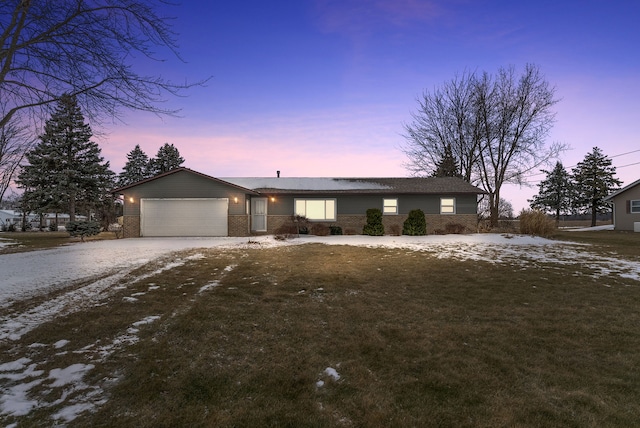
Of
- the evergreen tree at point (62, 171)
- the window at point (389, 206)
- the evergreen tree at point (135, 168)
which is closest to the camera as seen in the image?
the window at point (389, 206)

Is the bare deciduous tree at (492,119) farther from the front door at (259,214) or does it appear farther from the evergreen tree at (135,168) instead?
the evergreen tree at (135,168)

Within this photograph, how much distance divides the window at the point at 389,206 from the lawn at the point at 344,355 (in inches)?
589

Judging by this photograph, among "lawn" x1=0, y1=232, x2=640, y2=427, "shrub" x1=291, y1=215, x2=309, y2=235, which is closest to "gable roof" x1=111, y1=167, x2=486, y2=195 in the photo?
"shrub" x1=291, y1=215, x2=309, y2=235

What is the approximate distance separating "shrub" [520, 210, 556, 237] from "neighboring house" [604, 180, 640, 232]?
15.2 m

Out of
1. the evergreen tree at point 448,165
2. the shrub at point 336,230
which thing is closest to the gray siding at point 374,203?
the shrub at point 336,230

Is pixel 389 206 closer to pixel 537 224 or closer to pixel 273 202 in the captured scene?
pixel 273 202

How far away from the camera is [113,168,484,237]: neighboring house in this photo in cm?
2011

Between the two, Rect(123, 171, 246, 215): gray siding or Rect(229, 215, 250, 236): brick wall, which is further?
Rect(229, 215, 250, 236): brick wall

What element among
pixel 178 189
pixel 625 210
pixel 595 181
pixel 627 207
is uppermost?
pixel 595 181

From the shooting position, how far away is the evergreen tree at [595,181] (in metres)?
44.3

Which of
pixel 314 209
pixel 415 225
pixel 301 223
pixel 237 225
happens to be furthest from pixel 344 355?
pixel 314 209

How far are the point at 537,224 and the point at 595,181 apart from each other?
37.8 meters

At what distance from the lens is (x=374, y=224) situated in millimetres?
20078

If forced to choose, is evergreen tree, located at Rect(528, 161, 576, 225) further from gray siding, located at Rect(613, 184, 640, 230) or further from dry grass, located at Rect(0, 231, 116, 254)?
dry grass, located at Rect(0, 231, 116, 254)
